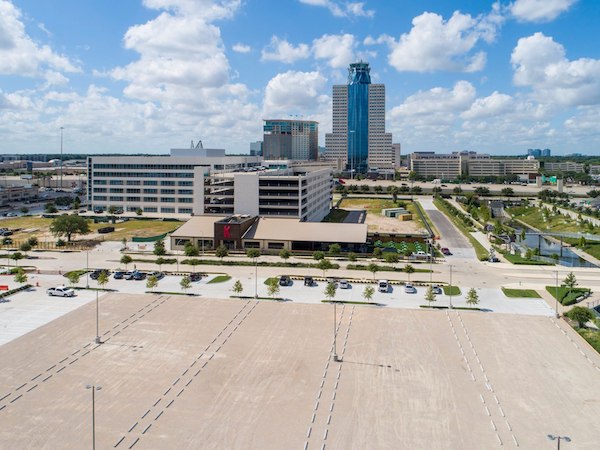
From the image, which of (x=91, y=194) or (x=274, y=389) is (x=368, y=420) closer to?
(x=274, y=389)

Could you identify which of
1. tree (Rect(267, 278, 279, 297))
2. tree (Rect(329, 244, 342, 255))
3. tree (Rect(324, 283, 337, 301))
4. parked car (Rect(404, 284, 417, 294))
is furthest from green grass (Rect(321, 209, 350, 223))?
tree (Rect(324, 283, 337, 301))

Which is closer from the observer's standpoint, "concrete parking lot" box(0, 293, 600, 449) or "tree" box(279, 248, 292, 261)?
"concrete parking lot" box(0, 293, 600, 449)

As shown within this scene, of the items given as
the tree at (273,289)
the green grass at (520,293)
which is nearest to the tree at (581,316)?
the green grass at (520,293)

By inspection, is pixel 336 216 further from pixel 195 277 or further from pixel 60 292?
pixel 60 292

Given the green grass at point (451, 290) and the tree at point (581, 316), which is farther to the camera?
the green grass at point (451, 290)

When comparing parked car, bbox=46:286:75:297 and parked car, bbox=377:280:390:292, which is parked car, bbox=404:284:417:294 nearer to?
parked car, bbox=377:280:390:292

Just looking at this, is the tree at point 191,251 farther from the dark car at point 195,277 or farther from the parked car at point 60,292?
the parked car at point 60,292

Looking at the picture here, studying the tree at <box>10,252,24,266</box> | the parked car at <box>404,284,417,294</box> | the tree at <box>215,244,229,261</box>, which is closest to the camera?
the parked car at <box>404,284,417,294</box>
